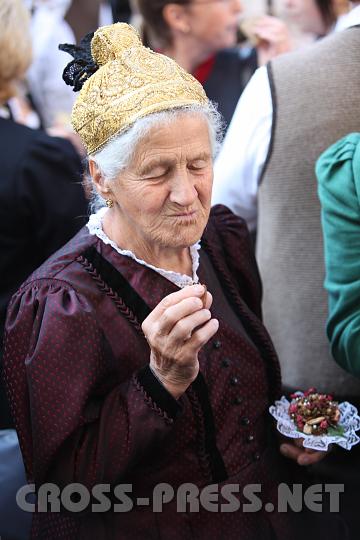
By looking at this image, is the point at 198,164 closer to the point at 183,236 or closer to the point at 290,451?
the point at 183,236

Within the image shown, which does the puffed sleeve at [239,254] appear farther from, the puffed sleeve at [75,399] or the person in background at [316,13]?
the person in background at [316,13]

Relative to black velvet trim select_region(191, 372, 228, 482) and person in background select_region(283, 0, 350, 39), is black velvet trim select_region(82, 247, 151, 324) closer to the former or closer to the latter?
black velvet trim select_region(191, 372, 228, 482)

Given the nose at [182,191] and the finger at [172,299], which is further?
the nose at [182,191]

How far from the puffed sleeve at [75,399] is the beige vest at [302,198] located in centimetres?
87

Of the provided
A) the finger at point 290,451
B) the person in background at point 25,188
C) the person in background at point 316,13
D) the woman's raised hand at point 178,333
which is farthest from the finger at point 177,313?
the person in background at point 316,13

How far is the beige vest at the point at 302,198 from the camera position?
2.26 meters

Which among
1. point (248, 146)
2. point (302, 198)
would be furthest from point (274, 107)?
point (302, 198)

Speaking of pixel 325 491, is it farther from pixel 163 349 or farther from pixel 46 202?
pixel 46 202

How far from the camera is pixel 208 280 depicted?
6.53ft

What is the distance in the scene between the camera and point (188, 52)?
392 centimetres

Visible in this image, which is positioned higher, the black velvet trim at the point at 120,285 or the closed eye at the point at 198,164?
the closed eye at the point at 198,164

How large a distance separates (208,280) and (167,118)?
1.67 ft

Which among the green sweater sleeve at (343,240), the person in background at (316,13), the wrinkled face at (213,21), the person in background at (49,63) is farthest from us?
the person in background at (49,63)

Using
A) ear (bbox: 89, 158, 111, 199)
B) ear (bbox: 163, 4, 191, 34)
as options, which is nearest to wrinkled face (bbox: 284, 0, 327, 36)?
ear (bbox: 163, 4, 191, 34)
